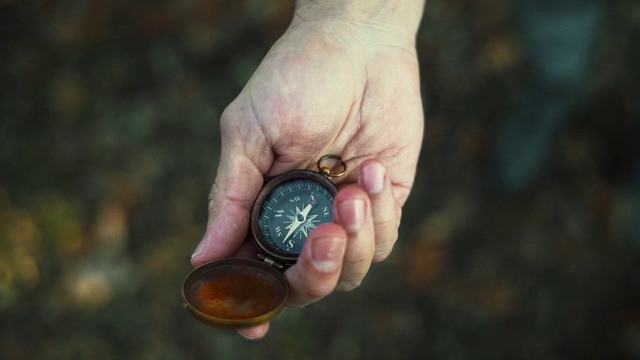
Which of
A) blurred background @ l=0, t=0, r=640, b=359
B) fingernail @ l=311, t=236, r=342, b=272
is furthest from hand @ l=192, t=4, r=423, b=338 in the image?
blurred background @ l=0, t=0, r=640, b=359

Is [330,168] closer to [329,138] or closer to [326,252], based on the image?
[329,138]

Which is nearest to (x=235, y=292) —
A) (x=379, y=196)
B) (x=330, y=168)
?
(x=379, y=196)

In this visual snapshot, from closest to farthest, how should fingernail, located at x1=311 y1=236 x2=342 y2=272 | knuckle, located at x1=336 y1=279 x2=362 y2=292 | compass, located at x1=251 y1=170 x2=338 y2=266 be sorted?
1. fingernail, located at x1=311 y1=236 x2=342 y2=272
2. knuckle, located at x1=336 y1=279 x2=362 y2=292
3. compass, located at x1=251 y1=170 x2=338 y2=266

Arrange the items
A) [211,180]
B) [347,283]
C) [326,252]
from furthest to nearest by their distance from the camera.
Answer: [211,180], [347,283], [326,252]

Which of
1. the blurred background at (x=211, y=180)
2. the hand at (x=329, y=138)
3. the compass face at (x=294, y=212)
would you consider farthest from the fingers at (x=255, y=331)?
the blurred background at (x=211, y=180)

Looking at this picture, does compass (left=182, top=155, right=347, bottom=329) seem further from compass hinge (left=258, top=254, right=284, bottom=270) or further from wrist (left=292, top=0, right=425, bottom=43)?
wrist (left=292, top=0, right=425, bottom=43)

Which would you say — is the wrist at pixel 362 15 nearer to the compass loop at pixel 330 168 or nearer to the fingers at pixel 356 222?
the compass loop at pixel 330 168
